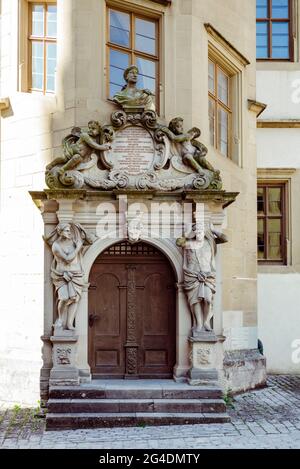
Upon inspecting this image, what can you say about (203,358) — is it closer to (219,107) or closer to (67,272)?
(67,272)

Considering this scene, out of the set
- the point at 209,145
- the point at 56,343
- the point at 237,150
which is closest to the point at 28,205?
the point at 56,343

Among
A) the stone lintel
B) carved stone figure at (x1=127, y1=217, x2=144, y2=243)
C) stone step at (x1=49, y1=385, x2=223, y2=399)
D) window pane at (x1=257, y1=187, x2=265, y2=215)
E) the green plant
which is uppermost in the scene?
window pane at (x1=257, y1=187, x2=265, y2=215)

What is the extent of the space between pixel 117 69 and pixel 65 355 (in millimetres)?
4517

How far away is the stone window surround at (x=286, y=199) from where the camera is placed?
13231 millimetres

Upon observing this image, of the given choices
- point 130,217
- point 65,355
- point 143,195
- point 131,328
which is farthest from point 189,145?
point 65,355

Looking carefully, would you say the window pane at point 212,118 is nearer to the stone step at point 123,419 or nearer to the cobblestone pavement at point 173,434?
the cobblestone pavement at point 173,434

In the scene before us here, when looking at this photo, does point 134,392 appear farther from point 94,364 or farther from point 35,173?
point 35,173

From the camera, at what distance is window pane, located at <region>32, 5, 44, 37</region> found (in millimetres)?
10078

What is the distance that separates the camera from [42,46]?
33.0ft

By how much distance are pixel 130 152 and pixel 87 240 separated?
1.49 m

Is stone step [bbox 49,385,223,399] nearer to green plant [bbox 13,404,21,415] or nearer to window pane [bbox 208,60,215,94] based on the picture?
green plant [bbox 13,404,21,415]

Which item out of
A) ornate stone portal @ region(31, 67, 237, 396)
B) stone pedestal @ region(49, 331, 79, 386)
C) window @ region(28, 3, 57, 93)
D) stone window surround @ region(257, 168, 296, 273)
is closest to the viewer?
stone pedestal @ region(49, 331, 79, 386)

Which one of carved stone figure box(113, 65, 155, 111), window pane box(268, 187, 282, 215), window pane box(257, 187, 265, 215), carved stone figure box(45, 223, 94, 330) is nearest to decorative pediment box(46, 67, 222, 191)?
carved stone figure box(113, 65, 155, 111)

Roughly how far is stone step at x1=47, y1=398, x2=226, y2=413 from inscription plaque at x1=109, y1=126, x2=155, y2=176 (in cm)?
331
